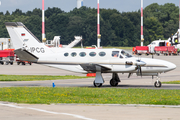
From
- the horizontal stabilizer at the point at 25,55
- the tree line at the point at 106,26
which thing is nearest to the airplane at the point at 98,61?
the horizontal stabilizer at the point at 25,55

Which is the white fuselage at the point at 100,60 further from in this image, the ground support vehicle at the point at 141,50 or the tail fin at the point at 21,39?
the ground support vehicle at the point at 141,50

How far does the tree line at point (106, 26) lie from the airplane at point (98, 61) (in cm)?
13280

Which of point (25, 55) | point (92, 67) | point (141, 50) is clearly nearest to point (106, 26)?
point (141, 50)

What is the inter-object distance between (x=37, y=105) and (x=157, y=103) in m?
5.06

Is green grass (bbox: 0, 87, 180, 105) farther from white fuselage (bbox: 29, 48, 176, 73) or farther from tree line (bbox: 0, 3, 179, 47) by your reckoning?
tree line (bbox: 0, 3, 179, 47)

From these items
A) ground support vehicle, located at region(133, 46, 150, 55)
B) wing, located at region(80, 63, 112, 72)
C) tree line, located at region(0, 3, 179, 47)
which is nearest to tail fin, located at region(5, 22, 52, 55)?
wing, located at region(80, 63, 112, 72)

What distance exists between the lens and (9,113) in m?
13.3

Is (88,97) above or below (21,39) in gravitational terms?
below

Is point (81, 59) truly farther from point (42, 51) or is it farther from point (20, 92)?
point (20, 92)

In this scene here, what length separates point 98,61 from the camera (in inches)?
976

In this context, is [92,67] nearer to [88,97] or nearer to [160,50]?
[88,97]

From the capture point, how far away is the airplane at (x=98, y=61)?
78.9 feet

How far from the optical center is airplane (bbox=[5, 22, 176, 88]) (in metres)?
24.0

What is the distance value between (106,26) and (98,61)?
139m
